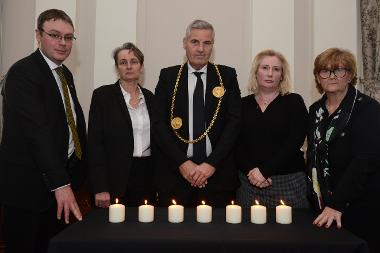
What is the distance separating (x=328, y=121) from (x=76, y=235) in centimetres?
173

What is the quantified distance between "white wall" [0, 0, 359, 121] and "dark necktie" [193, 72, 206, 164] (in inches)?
52.1

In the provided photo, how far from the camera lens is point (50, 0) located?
13.6 feet

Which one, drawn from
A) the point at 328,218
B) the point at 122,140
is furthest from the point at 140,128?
the point at 328,218

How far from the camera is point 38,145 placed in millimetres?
2355

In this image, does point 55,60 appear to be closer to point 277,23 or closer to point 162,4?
point 162,4

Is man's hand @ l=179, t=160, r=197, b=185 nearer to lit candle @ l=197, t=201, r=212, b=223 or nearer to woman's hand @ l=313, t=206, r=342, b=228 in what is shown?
lit candle @ l=197, t=201, r=212, b=223

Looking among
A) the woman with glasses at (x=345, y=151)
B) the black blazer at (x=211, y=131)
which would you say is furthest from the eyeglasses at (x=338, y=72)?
the black blazer at (x=211, y=131)

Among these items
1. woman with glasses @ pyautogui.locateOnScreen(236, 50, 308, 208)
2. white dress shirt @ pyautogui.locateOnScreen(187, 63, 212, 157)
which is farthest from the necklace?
white dress shirt @ pyautogui.locateOnScreen(187, 63, 212, 157)

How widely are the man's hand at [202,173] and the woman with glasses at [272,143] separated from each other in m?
0.30

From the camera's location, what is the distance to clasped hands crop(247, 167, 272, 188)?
2.89 metres

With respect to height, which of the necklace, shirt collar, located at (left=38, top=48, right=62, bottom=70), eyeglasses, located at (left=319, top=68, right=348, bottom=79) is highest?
shirt collar, located at (left=38, top=48, right=62, bottom=70)

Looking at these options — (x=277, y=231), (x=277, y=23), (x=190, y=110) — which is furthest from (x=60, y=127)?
(x=277, y=23)

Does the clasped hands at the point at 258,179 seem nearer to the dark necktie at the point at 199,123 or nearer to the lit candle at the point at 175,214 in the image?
the dark necktie at the point at 199,123

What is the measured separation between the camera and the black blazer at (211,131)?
9.57ft
